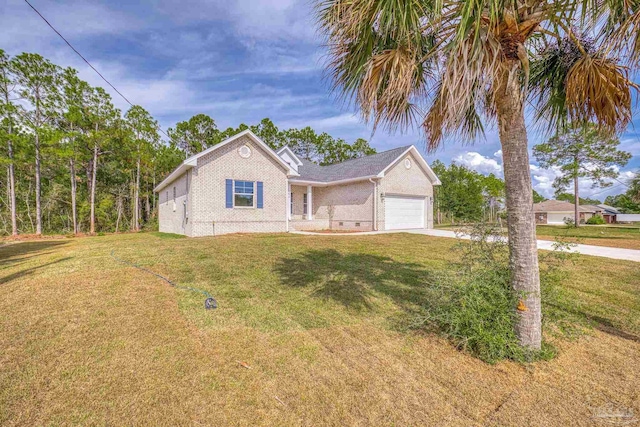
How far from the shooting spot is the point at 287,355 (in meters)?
3.03

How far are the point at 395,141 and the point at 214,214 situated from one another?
1157 centimetres

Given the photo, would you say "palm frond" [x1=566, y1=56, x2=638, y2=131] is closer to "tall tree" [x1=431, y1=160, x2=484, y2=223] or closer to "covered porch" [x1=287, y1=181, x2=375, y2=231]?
"covered porch" [x1=287, y1=181, x2=375, y2=231]

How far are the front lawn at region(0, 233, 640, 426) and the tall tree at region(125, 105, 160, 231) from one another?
2113 cm

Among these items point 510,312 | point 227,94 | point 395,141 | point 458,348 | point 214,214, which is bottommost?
point 458,348

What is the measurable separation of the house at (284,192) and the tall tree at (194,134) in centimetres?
1479

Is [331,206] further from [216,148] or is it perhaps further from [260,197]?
[216,148]

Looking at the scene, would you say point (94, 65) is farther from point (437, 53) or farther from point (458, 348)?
point (458, 348)

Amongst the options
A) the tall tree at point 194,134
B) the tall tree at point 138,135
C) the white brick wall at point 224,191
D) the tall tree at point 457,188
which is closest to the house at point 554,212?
the tall tree at point 457,188

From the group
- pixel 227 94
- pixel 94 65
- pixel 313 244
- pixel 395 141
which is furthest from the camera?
pixel 227 94

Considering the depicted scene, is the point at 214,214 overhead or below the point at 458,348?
overhead

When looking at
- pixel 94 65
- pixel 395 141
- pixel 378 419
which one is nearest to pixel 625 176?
pixel 395 141

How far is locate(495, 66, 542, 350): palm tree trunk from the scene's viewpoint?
9.87 feet

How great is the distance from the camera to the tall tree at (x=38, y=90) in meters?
16.9

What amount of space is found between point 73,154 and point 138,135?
675cm
